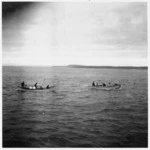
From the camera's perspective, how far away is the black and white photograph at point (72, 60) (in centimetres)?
671

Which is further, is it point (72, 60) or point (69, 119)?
point (72, 60)

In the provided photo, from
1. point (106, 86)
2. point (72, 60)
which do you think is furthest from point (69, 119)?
point (106, 86)

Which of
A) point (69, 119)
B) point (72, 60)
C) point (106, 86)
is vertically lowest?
point (69, 119)

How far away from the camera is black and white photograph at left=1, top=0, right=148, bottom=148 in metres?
6.71

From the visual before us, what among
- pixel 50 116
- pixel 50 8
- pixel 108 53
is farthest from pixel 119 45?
pixel 50 116

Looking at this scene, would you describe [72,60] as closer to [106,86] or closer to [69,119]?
[69,119]

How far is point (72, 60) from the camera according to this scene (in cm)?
762

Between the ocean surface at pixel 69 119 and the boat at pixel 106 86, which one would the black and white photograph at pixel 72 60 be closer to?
the ocean surface at pixel 69 119

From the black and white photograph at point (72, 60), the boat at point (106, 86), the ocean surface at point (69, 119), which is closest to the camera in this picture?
the ocean surface at point (69, 119)

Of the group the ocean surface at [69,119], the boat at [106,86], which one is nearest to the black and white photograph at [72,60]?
the ocean surface at [69,119]

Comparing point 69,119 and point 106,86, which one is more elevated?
point 106,86

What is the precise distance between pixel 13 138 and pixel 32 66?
2239mm

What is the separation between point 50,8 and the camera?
7023mm

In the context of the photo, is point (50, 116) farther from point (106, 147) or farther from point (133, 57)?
point (133, 57)
